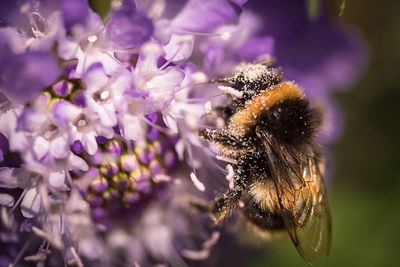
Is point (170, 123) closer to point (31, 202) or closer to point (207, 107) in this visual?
point (207, 107)

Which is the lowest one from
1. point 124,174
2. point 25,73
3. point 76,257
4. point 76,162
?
point 76,257

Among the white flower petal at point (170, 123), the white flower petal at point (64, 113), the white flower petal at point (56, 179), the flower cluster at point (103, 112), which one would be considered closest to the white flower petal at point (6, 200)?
the flower cluster at point (103, 112)

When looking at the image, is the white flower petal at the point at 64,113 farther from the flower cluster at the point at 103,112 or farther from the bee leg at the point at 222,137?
the bee leg at the point at 222,137

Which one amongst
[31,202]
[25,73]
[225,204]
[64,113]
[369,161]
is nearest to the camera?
[25,73]

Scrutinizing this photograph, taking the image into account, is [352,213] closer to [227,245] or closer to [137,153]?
[227,245]

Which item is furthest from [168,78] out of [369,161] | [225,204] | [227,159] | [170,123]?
[369,161]

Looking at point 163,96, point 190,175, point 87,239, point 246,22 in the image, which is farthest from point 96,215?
point 246,22

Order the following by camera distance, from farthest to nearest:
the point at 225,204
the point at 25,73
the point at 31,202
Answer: the point at 225,204, the point at 31,202, the point at 25,73
